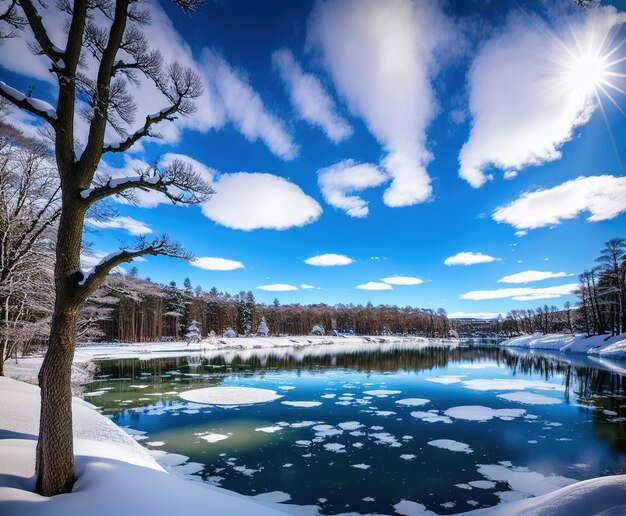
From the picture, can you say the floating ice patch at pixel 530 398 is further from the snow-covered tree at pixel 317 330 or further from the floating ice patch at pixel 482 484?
the snow-covered tree at pixel 317 330

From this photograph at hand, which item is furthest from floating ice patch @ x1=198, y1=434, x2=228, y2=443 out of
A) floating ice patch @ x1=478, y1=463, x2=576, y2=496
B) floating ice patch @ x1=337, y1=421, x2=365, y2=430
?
floating ice patch @ x1=478, y1=463, x2=576, y2=496

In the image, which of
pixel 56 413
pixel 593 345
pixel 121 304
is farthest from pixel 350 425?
pixel 121 304

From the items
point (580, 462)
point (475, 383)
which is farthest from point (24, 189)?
point (475, 383)

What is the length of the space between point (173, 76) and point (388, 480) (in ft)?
29.2

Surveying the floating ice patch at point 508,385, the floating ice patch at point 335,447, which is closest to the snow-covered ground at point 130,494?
the floating ice patch at point 335,447

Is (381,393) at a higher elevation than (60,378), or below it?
below

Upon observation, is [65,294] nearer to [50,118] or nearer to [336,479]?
[50,118]

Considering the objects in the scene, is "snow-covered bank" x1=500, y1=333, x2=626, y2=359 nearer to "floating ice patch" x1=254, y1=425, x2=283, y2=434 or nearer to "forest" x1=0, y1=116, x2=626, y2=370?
"forest" x1=0, y1=116, x2=626, y2=370

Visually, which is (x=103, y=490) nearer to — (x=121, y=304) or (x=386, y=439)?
(x=386, y=439)

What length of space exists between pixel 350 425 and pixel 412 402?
4929mm

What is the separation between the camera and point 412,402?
1525cm

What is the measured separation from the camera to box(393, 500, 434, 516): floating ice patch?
5992 millimetres

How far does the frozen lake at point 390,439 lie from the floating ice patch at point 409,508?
4 centimetres

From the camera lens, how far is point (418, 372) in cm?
2648
